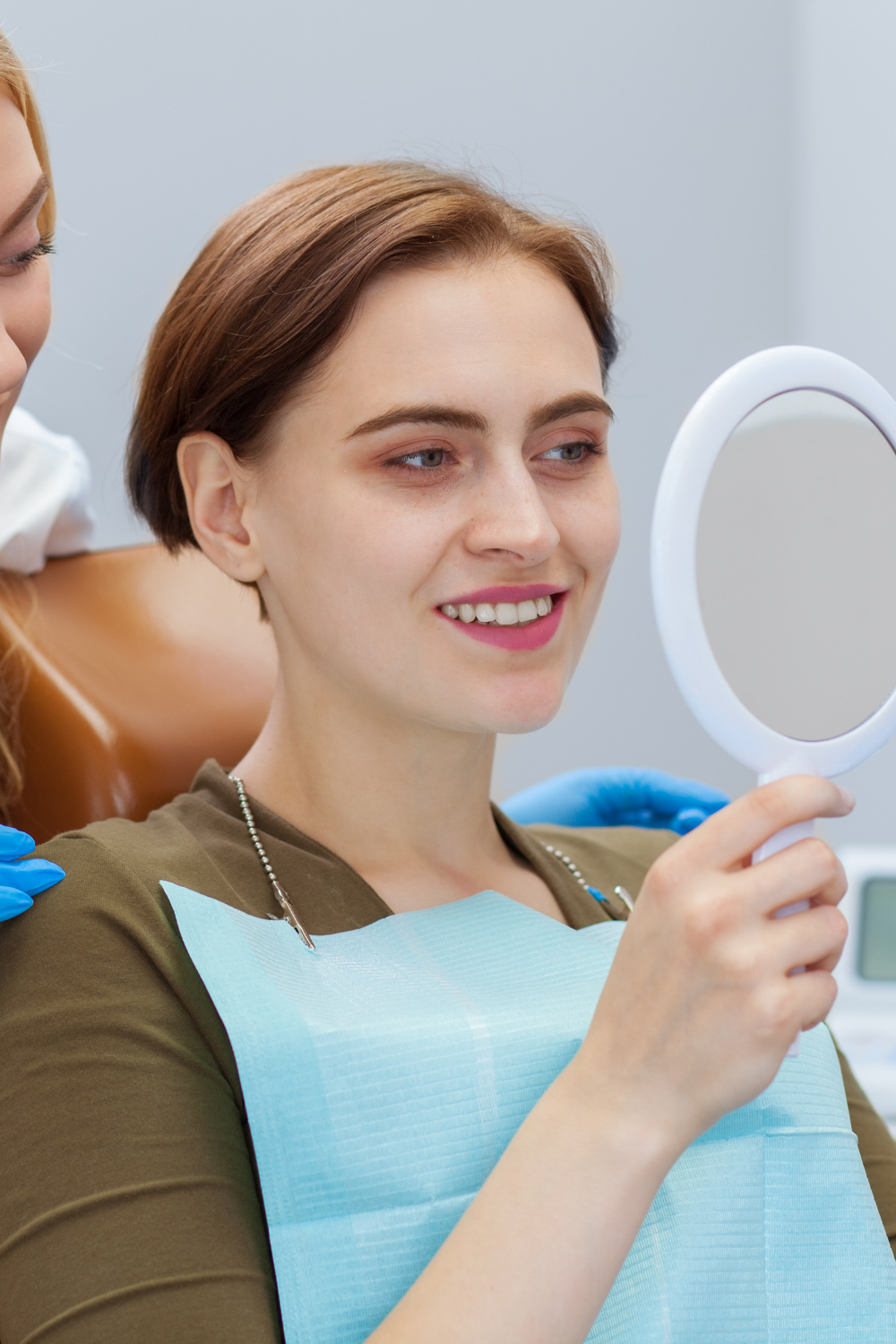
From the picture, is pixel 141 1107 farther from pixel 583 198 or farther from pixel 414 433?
pixel 583 198

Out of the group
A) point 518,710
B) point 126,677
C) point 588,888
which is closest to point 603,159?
point 126,677

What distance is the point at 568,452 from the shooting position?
38.6 inches

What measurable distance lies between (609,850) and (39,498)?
2.12 ft

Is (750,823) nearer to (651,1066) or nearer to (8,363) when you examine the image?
(651,1066)

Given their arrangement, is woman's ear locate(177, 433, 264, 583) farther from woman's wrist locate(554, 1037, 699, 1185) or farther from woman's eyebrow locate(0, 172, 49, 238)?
woman's wrist locate(554, 1037, 699, 1185)

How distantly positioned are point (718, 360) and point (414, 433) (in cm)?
180

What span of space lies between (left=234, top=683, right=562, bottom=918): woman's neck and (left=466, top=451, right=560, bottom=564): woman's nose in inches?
6.6

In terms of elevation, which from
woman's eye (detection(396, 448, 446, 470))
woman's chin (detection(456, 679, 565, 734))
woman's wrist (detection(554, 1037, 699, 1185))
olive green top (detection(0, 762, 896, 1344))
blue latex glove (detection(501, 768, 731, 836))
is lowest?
blue latex glove (detection(501, 768, 731, 836))

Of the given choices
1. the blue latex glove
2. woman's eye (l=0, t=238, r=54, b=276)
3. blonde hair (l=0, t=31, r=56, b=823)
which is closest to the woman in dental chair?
woman's eye (l=0, t=238, r=54, b=276)

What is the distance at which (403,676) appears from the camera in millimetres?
916

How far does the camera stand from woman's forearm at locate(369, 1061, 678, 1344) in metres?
0.66

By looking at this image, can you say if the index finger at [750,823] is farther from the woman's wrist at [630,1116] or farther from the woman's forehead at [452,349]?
the woman's forehead at [452,349]

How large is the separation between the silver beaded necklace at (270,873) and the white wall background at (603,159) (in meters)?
1.05

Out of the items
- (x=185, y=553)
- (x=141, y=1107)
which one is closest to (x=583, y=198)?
(x=185, y=553)
